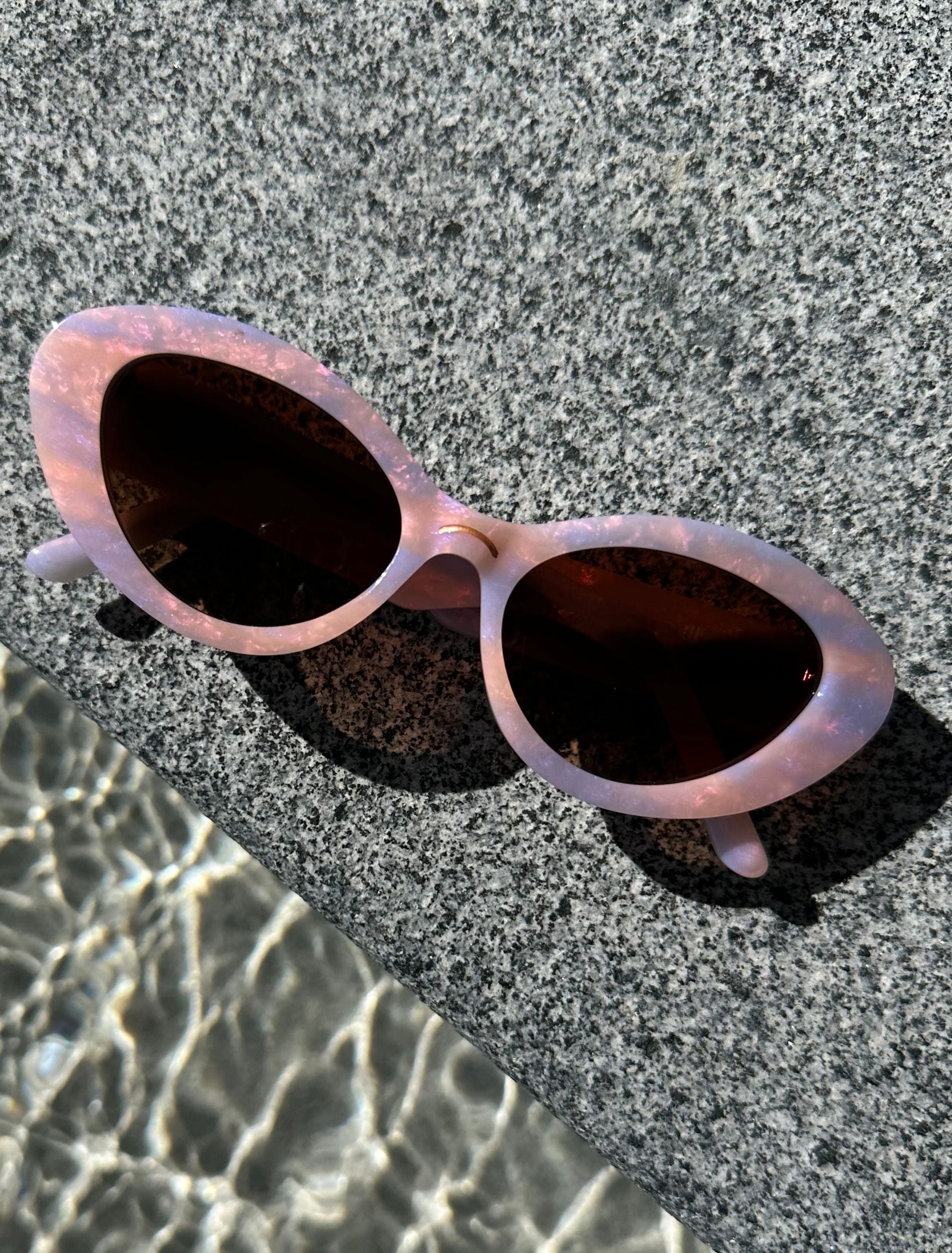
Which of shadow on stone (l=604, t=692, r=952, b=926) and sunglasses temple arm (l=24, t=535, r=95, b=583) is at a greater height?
shadow on stone (l=604, t=692, r=952, b=926)

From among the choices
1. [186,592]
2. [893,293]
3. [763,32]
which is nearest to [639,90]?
[763,32]

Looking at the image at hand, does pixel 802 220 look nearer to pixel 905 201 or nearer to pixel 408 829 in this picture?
pixel 905 201

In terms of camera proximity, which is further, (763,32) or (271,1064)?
(271,1064)

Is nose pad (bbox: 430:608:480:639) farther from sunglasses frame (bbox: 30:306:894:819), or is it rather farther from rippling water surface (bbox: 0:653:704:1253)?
rippling water surface (bbox: 0:653:704:1253)

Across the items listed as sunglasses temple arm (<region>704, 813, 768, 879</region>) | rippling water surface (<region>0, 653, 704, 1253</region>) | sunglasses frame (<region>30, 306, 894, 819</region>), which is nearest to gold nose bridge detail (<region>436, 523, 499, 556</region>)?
sunglasses frame (<region>30, 306, 894, 819</region>)

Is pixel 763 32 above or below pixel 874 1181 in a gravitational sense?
above

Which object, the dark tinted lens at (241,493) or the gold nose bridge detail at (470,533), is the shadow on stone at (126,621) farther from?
the gold nose bridge detail at (470,533)

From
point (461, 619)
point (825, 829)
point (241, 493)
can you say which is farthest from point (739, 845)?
point (241, 493)
